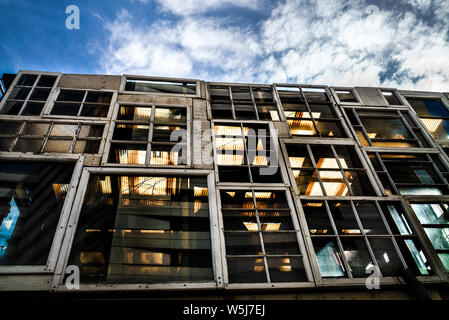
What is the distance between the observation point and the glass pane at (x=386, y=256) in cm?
474

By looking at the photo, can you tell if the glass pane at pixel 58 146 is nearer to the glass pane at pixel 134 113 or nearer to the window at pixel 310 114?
the glass pane at pixel 134 113

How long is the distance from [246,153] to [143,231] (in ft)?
11.1

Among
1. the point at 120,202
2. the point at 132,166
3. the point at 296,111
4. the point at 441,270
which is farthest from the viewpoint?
the point at 296,111

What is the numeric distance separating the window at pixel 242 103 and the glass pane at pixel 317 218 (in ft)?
10.5

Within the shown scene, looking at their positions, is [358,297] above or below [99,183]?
below

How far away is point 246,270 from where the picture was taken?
454 cm

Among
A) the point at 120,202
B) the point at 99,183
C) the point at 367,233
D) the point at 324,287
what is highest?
the point at 99,183

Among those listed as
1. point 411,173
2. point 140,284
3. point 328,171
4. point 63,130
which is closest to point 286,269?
point 140,284

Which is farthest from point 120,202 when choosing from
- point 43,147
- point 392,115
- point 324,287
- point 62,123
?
point 392,115

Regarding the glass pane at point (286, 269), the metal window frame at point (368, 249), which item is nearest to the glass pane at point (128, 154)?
the glass pane at point (286, 269)

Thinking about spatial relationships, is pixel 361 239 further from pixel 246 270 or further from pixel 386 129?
pixel 386 129
